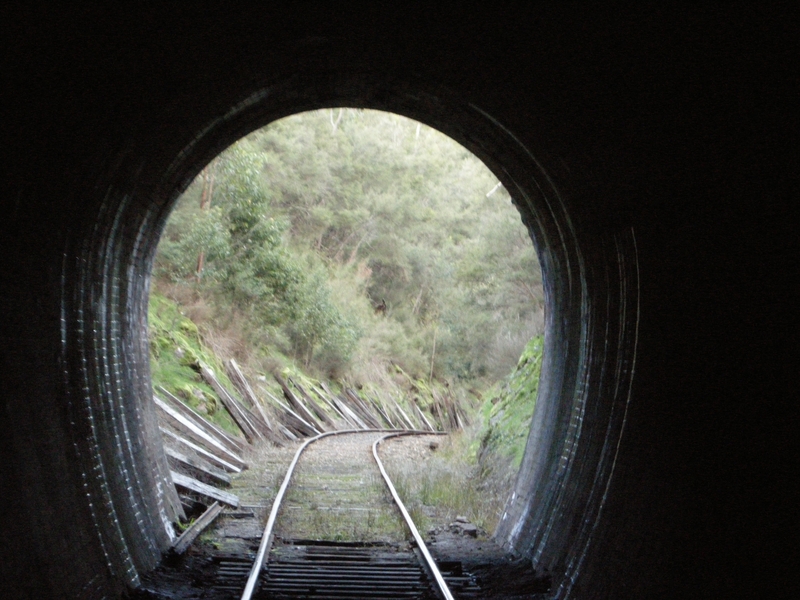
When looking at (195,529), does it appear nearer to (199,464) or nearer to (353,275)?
(199,464)

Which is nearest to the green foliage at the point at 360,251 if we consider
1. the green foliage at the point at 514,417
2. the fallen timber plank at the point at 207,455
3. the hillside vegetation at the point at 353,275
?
the hillside vegetation at the point at 353,275

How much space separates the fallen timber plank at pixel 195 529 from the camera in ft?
25.1

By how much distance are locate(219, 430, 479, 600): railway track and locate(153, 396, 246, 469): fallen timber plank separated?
124 cm

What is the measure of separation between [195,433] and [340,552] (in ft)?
19.5

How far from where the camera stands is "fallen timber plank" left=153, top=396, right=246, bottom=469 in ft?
43.0

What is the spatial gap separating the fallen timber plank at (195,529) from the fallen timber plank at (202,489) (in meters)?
0.18

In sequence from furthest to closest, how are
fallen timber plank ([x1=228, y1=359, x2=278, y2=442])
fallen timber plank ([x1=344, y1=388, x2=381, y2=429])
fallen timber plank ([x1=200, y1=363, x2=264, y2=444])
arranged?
fallen timber plank ([x1=344, y1=388, x2=381, y2=429]) < fallen timber plank ([x1=228, y1=359, x2=278, y2=442]) < fallen timber plank ([x1=200, y1=363, x2=264, y2=444])

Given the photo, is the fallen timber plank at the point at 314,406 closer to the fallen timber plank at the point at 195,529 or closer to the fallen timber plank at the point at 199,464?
the fallen timber plank at the point at 199,464

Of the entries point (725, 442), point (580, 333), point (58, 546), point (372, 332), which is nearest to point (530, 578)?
point (580, 333)

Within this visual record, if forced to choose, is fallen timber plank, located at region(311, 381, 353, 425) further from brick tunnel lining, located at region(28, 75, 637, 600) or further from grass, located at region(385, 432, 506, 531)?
brick tunnel lining, located at region(28, 75, 637, 600)

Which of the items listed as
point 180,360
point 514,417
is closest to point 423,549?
point 514,417

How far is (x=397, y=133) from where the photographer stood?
5175 centimetres

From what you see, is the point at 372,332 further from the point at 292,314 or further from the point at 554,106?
the point at 554,106

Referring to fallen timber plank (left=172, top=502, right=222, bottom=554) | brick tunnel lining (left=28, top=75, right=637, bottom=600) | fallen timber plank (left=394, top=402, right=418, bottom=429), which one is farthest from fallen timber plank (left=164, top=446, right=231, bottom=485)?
fallen timber plank (left=394, top=402, right=418, bottom=429)
